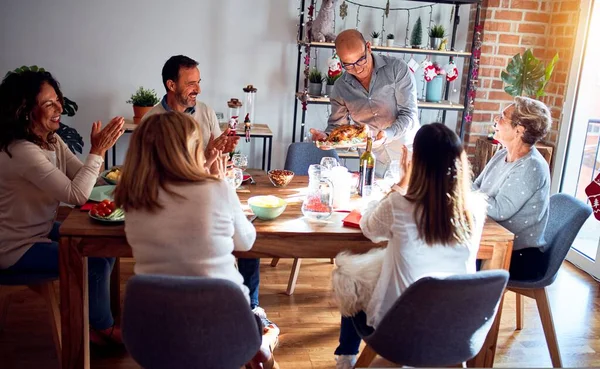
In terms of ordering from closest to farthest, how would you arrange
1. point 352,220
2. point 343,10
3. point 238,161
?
point 352,220 < point 238,161 < point 343,10

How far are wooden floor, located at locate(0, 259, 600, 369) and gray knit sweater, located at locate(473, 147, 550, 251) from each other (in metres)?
0.61

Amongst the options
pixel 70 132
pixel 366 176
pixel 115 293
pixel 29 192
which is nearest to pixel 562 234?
pixel 366 176

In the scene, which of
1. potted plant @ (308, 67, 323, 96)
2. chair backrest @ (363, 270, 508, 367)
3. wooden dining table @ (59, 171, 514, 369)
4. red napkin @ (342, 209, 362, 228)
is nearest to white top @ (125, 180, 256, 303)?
wooden dining table @ (59, 171, 514, 369)

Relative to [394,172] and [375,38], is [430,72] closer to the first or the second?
[375,38]

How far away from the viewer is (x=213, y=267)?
1727 millimetres

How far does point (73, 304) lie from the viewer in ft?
6.87

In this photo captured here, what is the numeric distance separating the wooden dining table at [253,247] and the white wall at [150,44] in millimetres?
2415

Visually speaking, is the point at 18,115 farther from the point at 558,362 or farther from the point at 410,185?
the point at 558,362

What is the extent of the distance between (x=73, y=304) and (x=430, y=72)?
3.16 metres

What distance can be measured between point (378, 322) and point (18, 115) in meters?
1.55

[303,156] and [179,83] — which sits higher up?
[179,83]

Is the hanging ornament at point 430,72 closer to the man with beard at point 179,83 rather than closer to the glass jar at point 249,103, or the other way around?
the glass jar at point 249,103

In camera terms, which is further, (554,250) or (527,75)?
(527,75)

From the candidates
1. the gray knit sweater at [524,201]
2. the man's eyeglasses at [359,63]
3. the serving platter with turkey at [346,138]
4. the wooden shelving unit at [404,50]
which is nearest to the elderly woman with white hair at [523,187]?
the gray knit sweater at [524,201]
